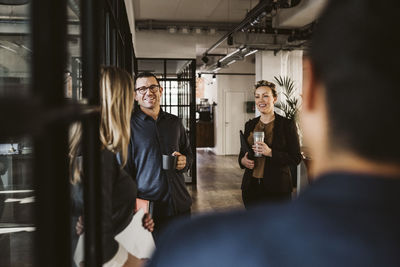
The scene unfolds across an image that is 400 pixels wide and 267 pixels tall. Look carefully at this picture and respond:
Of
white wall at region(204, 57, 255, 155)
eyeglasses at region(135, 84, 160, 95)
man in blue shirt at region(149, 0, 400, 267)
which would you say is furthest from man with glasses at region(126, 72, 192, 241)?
white wall at region(204, 57, 255, 155)

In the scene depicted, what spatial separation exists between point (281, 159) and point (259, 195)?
1.15ft

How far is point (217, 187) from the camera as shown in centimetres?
755

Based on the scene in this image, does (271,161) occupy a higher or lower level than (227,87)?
lower

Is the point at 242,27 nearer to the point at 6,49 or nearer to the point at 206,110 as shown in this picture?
the point at 6,49

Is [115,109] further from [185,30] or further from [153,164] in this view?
[185,30]

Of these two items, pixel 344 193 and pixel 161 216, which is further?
pixel 161 216

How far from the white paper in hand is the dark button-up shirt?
133cm

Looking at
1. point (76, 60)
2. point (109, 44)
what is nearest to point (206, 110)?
point (109, 44)

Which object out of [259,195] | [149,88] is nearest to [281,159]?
[259,195]

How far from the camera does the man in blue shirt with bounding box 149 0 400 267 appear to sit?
1.36 feet

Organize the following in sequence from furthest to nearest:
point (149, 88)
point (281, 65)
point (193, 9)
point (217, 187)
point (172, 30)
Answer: point (281, 65)
point (172, 30)
point (217, 187)
point (193, 9)
point (149, 88)

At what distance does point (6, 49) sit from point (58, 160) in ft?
11.8

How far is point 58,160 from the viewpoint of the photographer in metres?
0.42

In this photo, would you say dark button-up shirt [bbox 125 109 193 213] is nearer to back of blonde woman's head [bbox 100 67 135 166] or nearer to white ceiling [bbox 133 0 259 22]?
back of blonde woman's head [bbox 100 67 135 166]
